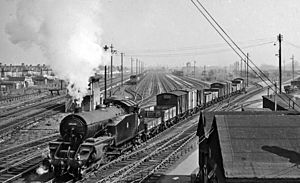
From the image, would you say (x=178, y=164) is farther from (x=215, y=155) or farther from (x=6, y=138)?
(x=6, y=138)

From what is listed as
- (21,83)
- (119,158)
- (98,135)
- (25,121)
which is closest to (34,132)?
(25,121)

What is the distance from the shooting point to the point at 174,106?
35250 millimetres

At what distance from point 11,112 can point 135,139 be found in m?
24.7

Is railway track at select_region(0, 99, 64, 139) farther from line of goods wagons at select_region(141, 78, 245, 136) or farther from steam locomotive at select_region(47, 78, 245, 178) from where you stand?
steam locomotive at select_region(47, 78, 245, 178)

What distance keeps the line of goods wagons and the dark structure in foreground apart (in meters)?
13.3

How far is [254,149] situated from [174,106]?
23416 millimetres

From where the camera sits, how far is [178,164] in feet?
69.8

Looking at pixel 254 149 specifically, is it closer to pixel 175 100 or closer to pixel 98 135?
pixel 98 135

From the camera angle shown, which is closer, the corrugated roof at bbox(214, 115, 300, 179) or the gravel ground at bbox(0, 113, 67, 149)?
the corrugated roof at bbox(214, 115, 300, 179)

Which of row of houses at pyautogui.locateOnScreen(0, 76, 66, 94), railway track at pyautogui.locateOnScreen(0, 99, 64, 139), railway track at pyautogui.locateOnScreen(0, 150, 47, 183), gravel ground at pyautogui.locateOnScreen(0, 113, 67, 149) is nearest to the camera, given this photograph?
railway track at pyautogui.locateOnScreen(0, 150, 47, 183)

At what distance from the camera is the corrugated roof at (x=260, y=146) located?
11.0 m

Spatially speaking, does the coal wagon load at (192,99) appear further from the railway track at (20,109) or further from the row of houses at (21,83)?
the row of houses at (21,83)

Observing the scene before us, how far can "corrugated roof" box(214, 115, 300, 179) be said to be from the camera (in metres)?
11.0

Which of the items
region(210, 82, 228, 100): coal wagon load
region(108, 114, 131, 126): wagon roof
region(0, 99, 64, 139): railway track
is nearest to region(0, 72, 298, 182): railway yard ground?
region(0, 99, 64, 139): railway track
